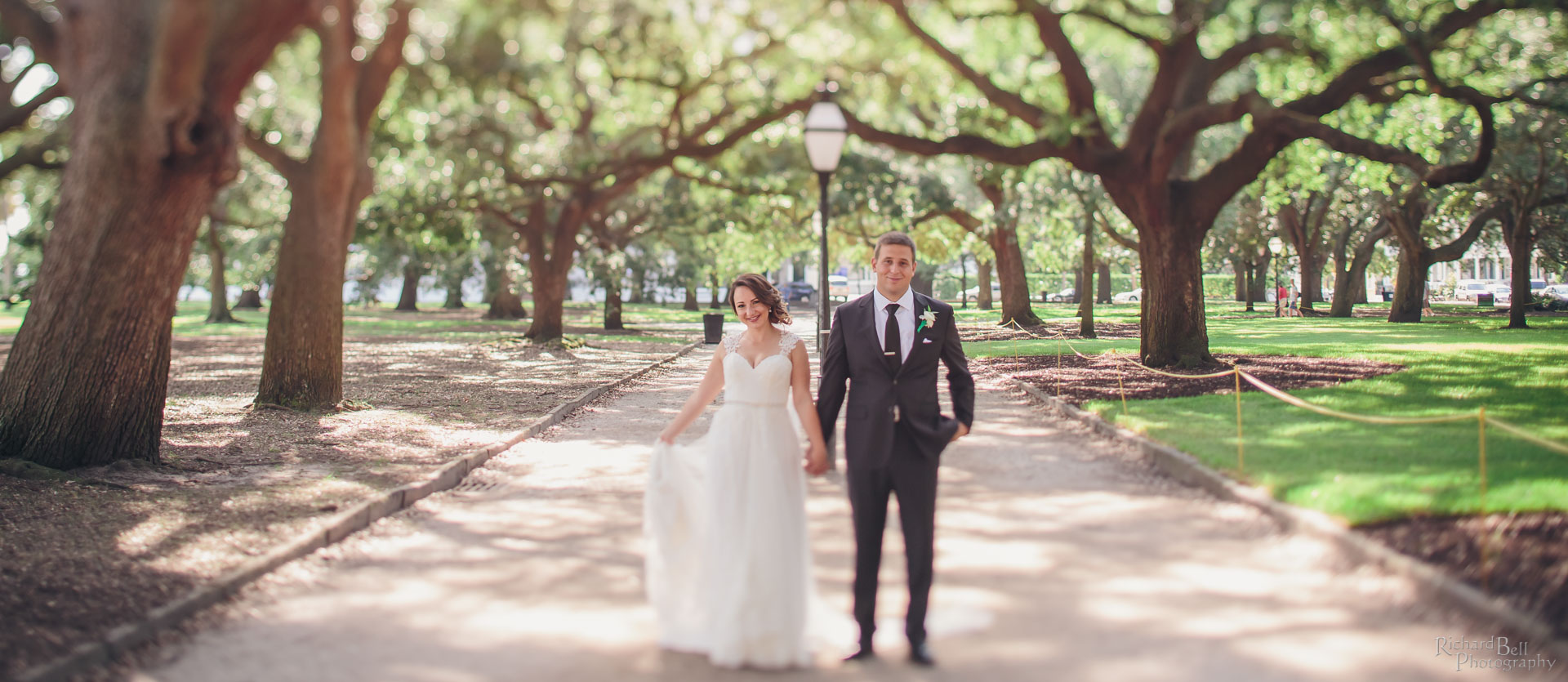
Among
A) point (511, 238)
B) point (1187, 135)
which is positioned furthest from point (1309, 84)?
point (511, 238)

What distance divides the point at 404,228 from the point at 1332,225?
3573 cm

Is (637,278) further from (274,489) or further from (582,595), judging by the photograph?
(582,595)

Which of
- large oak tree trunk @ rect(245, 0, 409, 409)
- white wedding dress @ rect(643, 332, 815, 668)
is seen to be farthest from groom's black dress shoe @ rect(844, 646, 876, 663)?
large oak tree trunk @ rect(245, 0, 409, 409)

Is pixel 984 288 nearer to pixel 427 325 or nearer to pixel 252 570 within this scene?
pixel 427 325

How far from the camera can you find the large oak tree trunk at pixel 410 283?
53500mm

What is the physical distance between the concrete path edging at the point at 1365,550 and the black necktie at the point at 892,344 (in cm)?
278

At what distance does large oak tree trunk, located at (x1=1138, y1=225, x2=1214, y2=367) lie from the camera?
18.2m

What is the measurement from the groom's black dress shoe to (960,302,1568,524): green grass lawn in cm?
364

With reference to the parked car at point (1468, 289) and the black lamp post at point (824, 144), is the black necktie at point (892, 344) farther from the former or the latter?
the parked car at point (1468, 289)

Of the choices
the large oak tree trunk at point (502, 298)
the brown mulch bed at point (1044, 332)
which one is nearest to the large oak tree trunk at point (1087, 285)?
the brown mulch bed at point (1044, 332)

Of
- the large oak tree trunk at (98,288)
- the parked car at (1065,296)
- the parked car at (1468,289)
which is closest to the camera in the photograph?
the large oak tree trunk at (98,288)

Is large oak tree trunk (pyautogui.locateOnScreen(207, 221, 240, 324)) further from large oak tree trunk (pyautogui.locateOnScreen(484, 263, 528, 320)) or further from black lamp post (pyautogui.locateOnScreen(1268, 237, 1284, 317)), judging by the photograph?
black lamp post (pyautogui.locateOnScreen(1268, 237, 1284, 317))

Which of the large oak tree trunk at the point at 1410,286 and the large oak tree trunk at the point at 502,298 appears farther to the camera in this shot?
the large oak tree trunk at the point at 502,298

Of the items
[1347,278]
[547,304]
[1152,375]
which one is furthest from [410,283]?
[1152,375]
